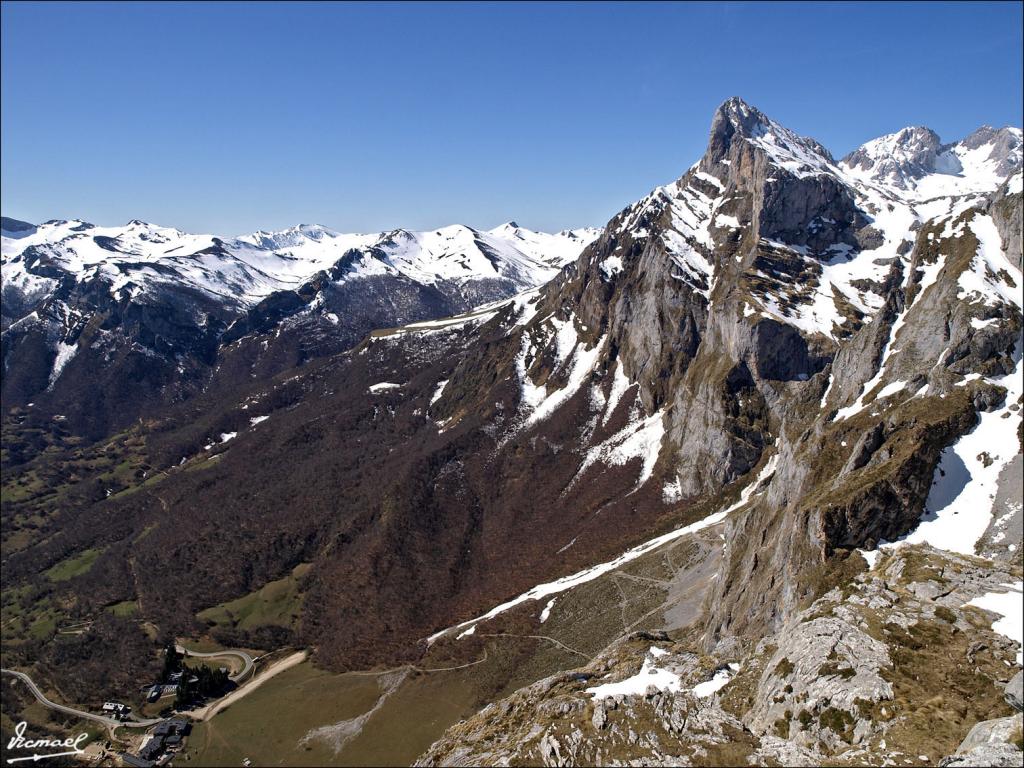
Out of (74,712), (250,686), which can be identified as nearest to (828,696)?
(250,686)

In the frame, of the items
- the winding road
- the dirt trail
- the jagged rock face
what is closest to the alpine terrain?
the jagged rock face

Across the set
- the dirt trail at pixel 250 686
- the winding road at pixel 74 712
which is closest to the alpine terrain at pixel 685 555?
the dirt trail at pixel 250 686

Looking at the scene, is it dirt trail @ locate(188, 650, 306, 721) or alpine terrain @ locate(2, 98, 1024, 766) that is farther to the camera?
dirt trail @ locate(188, 650, 306, 721)

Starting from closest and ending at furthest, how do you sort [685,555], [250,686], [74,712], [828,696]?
[828,696], [685,555], [250,686], [74,712]

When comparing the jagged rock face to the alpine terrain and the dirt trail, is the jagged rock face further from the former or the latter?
the dirt trail

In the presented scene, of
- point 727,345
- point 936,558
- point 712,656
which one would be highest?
point 727,345

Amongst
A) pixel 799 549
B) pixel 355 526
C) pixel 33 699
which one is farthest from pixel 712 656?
pixel 33 699

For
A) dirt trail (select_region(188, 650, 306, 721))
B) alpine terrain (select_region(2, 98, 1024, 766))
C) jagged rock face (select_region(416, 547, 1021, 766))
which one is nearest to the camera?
jagged rock face (select_region(416, 547, 1021, 766))

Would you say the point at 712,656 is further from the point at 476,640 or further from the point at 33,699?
the point at 33,699

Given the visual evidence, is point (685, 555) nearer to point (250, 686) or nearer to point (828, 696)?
point (828, 696)
